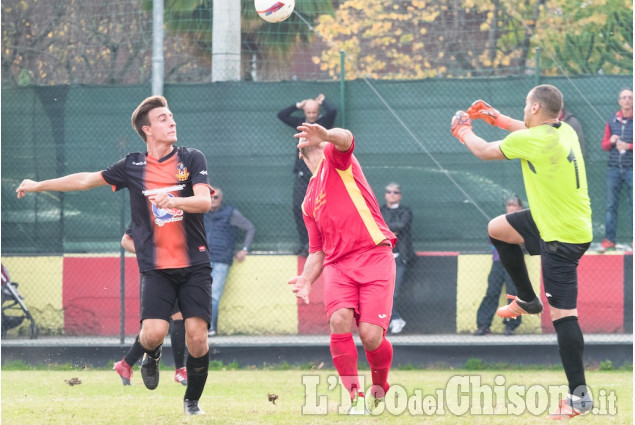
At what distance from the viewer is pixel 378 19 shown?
14.4 m

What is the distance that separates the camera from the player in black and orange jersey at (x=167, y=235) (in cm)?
762

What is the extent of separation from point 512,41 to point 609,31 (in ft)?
6.71

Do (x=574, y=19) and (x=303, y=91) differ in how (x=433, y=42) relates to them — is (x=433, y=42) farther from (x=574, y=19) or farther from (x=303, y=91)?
(x=574, y=19)

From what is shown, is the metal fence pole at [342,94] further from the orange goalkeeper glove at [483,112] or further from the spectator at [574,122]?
the orange goalkeeper glove at [483,112]

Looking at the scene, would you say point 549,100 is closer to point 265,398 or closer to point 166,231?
point 166,231

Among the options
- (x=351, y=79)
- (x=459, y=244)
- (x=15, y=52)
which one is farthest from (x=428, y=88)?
(x=15, y=52)

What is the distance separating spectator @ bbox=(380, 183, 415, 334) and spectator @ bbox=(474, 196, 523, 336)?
0.95m

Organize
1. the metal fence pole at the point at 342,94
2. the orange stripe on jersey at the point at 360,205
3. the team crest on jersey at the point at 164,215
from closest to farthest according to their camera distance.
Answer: the orange stripe on jersey at the point at 360,205
the team crest on jersey at the point at 164,215
the metal fence pole at the point at 342,94

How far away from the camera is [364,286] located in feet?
24.9

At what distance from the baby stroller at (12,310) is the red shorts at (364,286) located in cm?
635

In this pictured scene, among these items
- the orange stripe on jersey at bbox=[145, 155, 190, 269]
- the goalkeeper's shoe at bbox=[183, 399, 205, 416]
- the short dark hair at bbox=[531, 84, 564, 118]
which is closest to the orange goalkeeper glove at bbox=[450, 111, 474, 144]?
A: the short dark hair at bbox=[531, 84, 564, 118]

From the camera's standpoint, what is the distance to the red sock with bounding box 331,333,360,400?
7.66m

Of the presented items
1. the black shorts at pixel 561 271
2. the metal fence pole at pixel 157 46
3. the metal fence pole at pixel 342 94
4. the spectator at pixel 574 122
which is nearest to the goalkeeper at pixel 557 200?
the black shorts at pixel 561 271

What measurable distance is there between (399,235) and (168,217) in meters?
5.45
